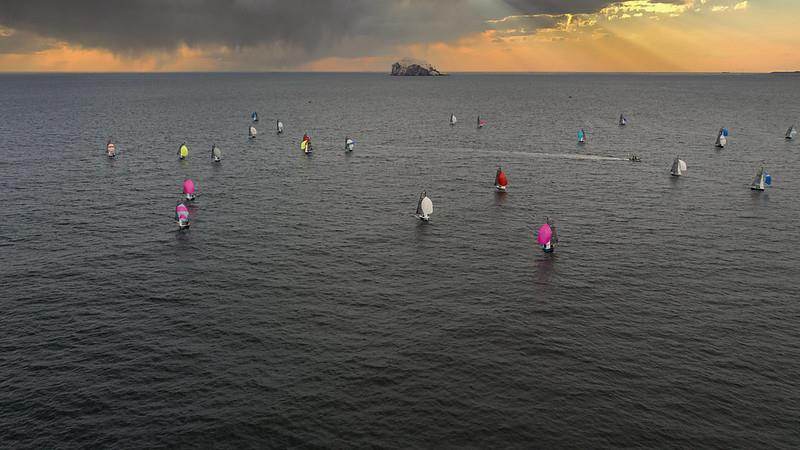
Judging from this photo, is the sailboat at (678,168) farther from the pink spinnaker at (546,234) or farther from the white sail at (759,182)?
the pink spinnaker at (546,234)

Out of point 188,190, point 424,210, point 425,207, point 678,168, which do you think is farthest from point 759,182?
point 188,190

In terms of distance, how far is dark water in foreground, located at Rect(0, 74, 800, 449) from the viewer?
33.3 meters

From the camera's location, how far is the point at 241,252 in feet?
200

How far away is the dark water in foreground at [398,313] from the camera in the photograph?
109 feet

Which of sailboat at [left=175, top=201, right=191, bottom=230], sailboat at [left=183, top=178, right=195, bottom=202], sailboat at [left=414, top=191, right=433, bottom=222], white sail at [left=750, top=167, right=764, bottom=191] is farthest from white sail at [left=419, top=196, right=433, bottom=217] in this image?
white sail at [left=750, top=167, right=764, bottom=191]

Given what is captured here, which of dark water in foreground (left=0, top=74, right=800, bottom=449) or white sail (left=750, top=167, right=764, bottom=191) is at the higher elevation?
white sail (left=750, top=167, right=764, bottom=191)

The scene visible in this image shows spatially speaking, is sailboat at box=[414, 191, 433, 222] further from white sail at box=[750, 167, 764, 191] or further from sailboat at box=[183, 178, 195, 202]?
white sail at box=[750, 167, 764, 191]

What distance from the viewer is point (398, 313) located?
46812 mm

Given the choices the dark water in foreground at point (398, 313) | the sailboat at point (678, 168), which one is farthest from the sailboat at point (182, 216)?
the sailboat at point (678, 168)

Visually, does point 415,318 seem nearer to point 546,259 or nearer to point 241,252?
point 546,259

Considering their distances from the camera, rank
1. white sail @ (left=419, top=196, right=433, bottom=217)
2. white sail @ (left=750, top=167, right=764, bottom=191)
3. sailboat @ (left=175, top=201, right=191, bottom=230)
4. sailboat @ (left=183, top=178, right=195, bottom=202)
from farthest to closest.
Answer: white sail @ (left=750, top=167, right=764, bottom=191) < sailboat @ (left=183, top=178, right=195, bottom=202) < white sail @ (left=419, top=196, right=433, bottom=217) < sailboat @ (left=175, top=201, right=191, bottom=230)

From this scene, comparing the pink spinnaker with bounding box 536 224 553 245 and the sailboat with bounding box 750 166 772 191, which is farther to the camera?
the sailboat with bounding box 750 166 772 191

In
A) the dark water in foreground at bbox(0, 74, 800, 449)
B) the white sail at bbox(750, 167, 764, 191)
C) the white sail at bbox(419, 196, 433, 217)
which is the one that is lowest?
the dark water in foreground at bbox(0, 74, 800, 449)

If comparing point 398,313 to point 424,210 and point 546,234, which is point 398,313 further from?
point 424,210
